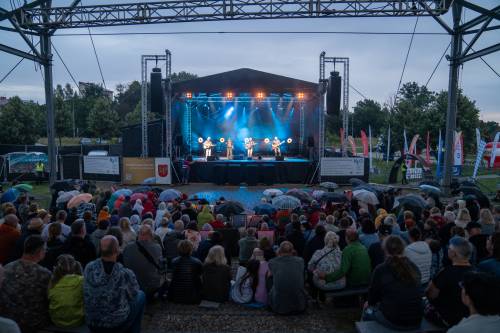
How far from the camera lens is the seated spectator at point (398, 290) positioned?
3.68 m

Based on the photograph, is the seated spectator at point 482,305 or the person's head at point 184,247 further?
the person's head at point 184,247

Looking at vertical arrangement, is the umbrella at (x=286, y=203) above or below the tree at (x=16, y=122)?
below

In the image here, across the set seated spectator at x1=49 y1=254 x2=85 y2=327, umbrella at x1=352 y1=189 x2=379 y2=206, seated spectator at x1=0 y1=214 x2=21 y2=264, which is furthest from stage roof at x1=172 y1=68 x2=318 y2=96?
seated spectator at x1=49 y1=254 x2=85 y2=327

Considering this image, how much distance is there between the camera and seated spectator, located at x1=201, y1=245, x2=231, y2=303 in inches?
200

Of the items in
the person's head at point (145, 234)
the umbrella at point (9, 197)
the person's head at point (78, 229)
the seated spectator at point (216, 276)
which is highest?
the person's head at point (78, 229)

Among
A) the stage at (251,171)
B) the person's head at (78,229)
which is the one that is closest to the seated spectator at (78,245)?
the person's head at (78,229)

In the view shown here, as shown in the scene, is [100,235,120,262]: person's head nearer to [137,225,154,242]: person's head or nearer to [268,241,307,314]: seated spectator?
[137,225,154,242]: person's head

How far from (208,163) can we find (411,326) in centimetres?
1662

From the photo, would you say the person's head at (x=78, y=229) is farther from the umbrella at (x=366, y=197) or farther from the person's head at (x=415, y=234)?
the umbrella at (x=366, y=197)

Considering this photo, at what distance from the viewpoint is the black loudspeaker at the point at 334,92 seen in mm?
17844

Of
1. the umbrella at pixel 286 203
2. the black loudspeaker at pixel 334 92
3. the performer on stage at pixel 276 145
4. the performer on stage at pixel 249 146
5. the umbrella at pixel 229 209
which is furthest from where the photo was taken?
the performer on stage at pixel 249 146

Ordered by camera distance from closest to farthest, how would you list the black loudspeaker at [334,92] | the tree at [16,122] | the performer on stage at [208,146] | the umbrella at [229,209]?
the umbrella at [229,209]
the black loudspeaker at [334,92]
the performer on stage at [208,146]
the tree at [16,122]

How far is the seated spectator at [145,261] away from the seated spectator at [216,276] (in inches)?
24.1

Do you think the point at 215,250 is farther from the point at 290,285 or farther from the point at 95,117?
the point at 95,117
